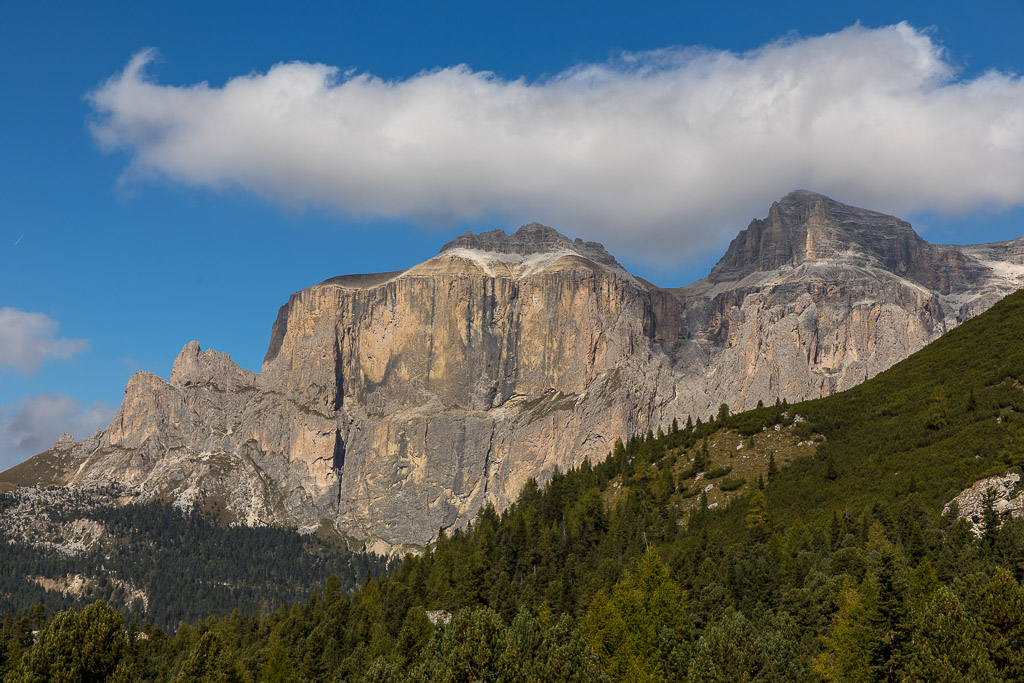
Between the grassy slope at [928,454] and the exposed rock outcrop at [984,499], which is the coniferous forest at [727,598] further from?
the exposed rock outcrop at [984,499]

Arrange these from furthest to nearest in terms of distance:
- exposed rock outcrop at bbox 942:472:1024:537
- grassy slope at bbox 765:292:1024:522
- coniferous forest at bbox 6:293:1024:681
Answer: grassy slope at bbox 765:292:1024:522 < exposed rock outcrop at bbox 942:472:1024:537 < coniferous forest at bbox 6:293:1024:681

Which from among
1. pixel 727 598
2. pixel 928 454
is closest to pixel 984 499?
pixel 928 454

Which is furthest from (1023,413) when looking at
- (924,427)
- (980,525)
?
(980,525)

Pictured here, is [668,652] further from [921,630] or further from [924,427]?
[924,427]

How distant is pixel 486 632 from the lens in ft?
308

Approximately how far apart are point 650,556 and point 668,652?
60.2ft

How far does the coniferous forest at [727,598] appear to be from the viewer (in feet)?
299

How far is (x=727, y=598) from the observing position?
13262 cm

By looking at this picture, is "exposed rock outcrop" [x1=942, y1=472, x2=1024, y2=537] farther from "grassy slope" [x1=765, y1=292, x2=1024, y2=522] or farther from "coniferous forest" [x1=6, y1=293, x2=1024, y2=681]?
"grassy slope" [x1=765, y1=292, x2=1024, y2=522]

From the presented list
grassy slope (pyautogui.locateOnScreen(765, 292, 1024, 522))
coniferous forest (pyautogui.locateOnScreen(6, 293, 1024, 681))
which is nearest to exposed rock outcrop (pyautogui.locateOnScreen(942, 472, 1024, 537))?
coniferous forest (pyautogui.locateOnScreen(6, 293, 1024, 681))

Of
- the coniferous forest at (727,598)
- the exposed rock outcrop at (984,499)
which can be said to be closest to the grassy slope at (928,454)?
the coniferous forest at (727,598)

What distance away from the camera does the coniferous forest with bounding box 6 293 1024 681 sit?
9100cm

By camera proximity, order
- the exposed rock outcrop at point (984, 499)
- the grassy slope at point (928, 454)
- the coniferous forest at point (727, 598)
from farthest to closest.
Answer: the grassy slope at point (928, 454) → the exposed rock outcrop at point (984, 499) → the coniferous forest at point (727, 598)

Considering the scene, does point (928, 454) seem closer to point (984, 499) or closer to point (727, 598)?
point (984, 499)
